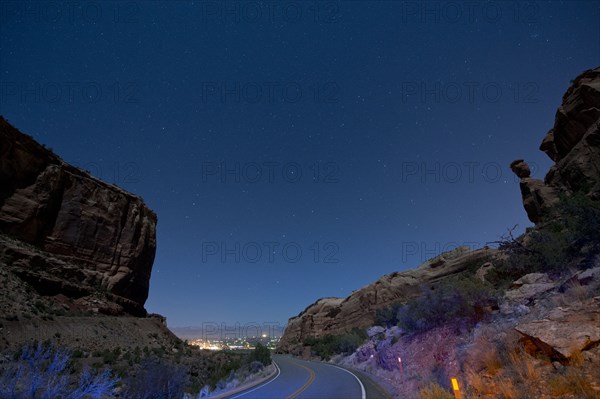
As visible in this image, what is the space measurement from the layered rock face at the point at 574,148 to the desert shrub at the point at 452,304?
1202 cm

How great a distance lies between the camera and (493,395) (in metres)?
7.61

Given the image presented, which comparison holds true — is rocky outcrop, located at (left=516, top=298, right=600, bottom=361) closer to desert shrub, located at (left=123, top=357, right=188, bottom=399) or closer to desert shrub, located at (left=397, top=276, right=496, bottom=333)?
desert shrub, located at (left=397, top=276, right=496, bottom=333)

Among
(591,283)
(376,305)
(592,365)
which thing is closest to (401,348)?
(591,283)

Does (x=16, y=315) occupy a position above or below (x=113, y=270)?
below

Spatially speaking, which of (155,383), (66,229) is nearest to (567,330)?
(155,383)

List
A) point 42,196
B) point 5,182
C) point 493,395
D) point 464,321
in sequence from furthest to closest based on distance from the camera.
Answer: point 42,196, point 5,182, point 464,321, point 493,395

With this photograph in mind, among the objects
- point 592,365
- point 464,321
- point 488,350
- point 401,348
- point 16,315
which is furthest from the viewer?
point 16,315

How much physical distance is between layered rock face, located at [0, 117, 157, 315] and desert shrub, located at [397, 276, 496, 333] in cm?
4439

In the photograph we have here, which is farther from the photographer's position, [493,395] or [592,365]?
[493,395]

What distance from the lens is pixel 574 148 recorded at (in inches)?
1009

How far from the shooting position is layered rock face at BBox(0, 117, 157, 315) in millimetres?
42250

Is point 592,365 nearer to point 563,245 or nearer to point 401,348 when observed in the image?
point 563,245

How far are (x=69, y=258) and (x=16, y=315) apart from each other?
22.1 metres

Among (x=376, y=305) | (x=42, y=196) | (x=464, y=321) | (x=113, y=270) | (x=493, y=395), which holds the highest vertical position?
(x=42, y=196)
